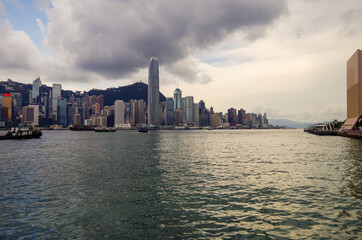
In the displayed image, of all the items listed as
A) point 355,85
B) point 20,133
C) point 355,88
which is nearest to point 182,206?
point 20,133

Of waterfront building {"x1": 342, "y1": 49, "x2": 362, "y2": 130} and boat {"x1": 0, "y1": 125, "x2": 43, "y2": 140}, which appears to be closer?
boat {"x1": 0, "y1": 125, "x2": 43, "y2": 140}

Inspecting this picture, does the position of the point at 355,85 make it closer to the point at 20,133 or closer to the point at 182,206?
the point at 182,206

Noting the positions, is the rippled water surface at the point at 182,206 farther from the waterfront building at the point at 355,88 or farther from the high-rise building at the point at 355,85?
the high-rise building at the point at 355,85

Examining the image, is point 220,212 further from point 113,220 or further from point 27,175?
point 27,175

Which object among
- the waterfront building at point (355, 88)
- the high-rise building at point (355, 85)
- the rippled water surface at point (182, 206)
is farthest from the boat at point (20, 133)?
the high-rise building at point (355, 85)

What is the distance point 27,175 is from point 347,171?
43467mm

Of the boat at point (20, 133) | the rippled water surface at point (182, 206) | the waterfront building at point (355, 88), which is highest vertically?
the waterfront building at point (355, 88)

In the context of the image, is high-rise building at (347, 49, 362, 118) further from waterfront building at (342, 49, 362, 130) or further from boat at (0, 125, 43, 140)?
boat at (0, 125, 43, 140)

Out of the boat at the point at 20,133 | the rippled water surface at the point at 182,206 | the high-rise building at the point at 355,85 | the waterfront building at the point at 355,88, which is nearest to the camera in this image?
the rippled water surface at the point at 182,206

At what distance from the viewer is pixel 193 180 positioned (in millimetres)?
26391

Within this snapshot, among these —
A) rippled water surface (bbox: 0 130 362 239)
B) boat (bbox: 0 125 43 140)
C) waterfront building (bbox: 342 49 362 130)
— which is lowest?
rippled water surface (bbox: 0 130 362 239)

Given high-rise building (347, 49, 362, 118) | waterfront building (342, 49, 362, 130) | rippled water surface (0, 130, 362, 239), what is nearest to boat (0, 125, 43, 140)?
rippled water surface (0, 130, 362, 239)

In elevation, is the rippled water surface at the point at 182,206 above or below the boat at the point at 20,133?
below

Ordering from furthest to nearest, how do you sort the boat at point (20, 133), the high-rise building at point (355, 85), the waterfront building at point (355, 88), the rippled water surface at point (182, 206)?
the high-rise building at point (355, 85) < the waterfront building at point (355, 88) < the boat at point (20, 133) < the rippled water surface at point (182, 206)
